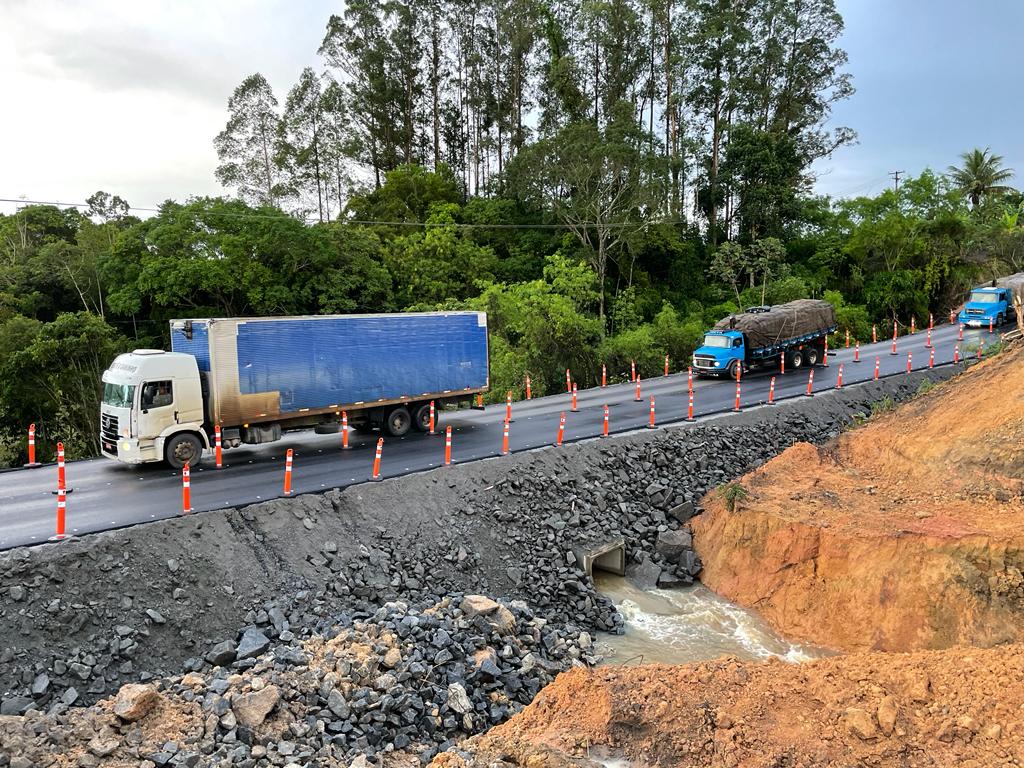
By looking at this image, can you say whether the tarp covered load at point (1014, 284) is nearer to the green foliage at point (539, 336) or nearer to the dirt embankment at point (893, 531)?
the dirt embankment at point (893, 531)

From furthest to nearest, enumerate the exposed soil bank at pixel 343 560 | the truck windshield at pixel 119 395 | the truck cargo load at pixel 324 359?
the truck cargo load at pixel 324 359, the truck windshield at pixel 119 395, the exposed soil bank at pixel 343 560

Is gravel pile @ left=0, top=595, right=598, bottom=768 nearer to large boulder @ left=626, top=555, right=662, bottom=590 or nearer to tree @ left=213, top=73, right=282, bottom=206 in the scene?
large boulder @ left=626, top=555, right=662, bottom=590

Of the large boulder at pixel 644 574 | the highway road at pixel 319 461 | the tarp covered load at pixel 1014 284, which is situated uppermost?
the tarp covered load at pixel 1014 284

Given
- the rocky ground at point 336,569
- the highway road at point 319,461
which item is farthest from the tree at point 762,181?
the rocky ground at point 336,569

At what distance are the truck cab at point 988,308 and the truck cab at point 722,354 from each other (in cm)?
1612

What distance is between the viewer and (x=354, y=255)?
3503 centimetres

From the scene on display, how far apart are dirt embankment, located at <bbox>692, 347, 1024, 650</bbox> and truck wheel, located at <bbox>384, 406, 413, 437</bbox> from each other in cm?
806

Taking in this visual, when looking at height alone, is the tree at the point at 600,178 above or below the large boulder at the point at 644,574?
above

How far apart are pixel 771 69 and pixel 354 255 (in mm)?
32197

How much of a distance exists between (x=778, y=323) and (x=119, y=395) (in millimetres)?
23378

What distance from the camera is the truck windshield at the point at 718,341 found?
26938mm

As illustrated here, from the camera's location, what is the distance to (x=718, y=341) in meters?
27.2

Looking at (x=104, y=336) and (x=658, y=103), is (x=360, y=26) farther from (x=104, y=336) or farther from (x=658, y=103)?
(x=104, y=336)

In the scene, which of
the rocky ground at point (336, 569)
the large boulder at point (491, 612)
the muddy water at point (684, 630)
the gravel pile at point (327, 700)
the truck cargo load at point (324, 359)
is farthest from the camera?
the truck cargo load at point (324, 359)
